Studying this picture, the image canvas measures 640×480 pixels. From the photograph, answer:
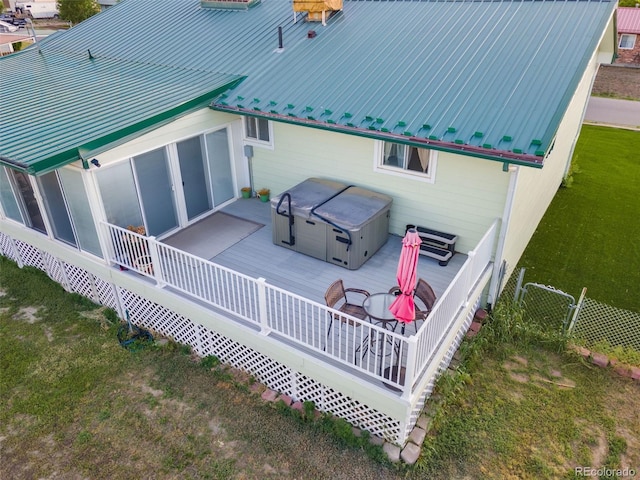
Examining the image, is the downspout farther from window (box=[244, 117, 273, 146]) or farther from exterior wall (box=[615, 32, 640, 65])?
exterior wall (box=[615, 32, 640, 65])

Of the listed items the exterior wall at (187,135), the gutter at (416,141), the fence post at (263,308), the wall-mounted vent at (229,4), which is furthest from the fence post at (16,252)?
the wall-mounted vent at (229,4)

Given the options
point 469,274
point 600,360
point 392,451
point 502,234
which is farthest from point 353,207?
point 600,360

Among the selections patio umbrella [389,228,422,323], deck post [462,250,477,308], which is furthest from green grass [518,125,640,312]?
patio umbrella [389,228,422,323]

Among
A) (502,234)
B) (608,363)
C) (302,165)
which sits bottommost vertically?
(608,363)

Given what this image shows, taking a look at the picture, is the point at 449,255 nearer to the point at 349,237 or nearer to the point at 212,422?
the point at 349,237

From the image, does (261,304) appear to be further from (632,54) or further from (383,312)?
(632,54)

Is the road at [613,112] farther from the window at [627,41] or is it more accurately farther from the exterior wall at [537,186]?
the exterior wall at [537,186]
